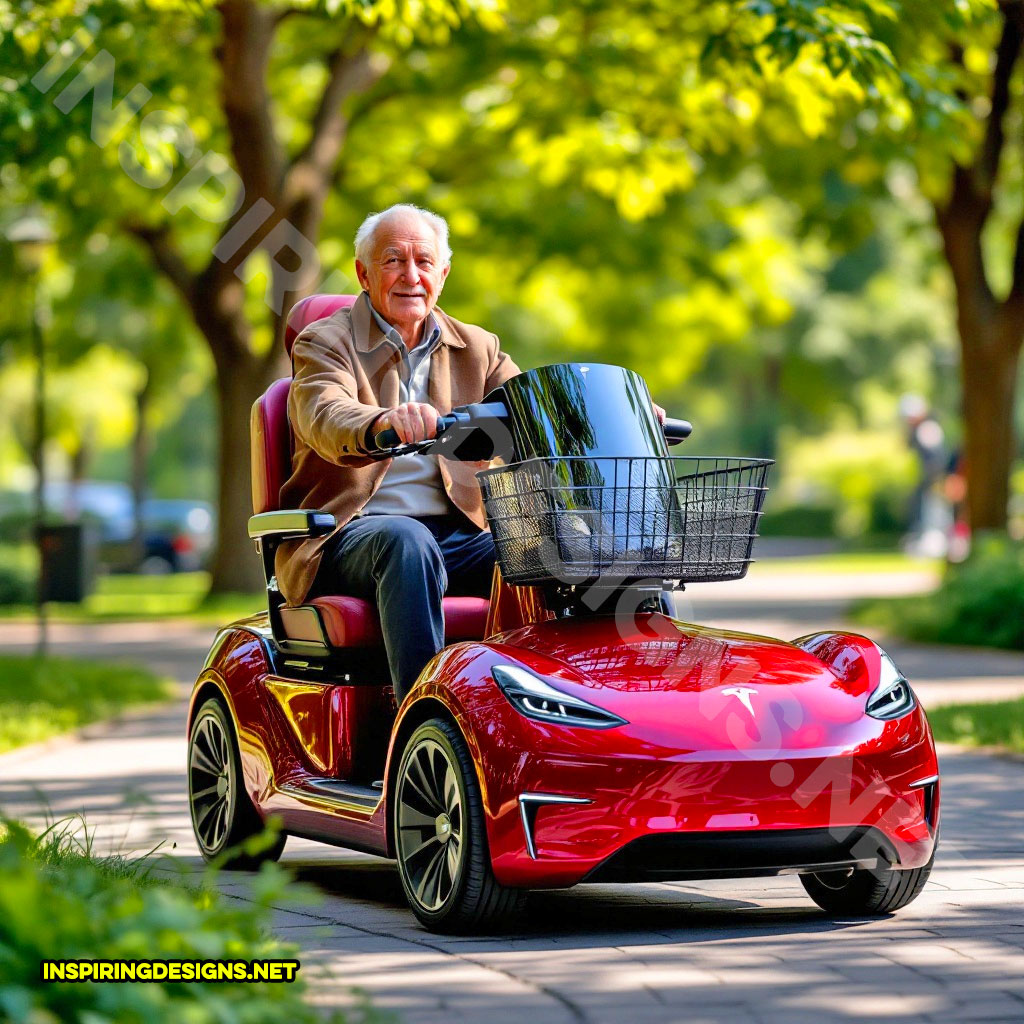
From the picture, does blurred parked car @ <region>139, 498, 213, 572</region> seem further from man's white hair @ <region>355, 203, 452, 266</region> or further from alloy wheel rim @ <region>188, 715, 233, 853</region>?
man's white hair @ <region>355, 203, 452, 266</region>

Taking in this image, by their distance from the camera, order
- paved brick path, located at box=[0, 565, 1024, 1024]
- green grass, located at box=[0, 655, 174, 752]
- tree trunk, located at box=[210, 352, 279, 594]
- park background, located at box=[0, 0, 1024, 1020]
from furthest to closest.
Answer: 1. tree trunk, located at box=[210, 352, 279, 594]
2. park background, located at box=[0, 0, 1024, 1020]
3. green grass, located at box=[0, 655, 174, 752]
4. paved brick path, located at box=[0, 565, 1024, 1024]

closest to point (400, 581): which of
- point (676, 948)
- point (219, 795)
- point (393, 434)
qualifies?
point (393, 434)

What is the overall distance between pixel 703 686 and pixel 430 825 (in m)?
0.88

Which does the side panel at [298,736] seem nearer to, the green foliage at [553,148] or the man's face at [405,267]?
the man's face at [405,267]

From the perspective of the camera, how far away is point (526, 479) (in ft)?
17.9

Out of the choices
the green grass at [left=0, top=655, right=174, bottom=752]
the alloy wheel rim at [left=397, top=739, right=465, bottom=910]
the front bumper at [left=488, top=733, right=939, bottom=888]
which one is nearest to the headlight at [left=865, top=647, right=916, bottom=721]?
the front bumper at [left=488, top=733, right=939, bottom=888]

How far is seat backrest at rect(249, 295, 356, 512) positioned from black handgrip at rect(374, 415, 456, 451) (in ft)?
4.17

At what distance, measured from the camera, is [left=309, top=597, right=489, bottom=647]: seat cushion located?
632 cm

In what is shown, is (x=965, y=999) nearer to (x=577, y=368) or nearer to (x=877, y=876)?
(x=877, y=876)

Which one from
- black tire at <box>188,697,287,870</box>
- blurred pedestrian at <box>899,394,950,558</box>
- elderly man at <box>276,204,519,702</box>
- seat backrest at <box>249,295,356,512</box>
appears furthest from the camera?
blurred pedestrian at <box>899,394,950,558</box>

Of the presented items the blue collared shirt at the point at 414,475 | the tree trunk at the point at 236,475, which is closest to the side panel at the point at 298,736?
the blue collared shirt at the point at 414,475

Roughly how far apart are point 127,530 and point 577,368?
1559 inches

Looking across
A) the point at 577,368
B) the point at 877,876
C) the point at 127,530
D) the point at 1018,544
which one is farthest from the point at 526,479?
the point at 127,530

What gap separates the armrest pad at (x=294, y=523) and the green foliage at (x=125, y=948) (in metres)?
2.13
